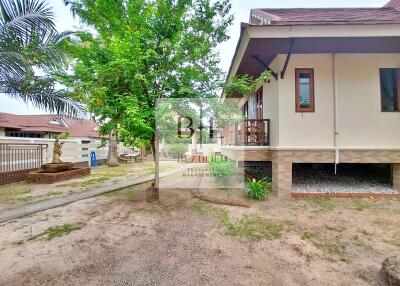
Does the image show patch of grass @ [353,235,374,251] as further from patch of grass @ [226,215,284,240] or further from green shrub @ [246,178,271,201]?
green shrub @ [246,178,271,201]

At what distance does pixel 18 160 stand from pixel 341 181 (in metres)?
12.0

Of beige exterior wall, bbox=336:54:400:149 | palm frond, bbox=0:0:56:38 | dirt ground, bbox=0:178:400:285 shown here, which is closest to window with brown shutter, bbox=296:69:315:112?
beige exterior wall, bbox=336:54:400:149

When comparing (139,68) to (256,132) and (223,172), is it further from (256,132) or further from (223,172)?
(223,172)

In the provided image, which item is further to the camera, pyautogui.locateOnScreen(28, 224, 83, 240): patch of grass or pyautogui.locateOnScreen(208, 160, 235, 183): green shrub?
pyautogui.locateOnScreen(208, 160, 235, 183): green shrub

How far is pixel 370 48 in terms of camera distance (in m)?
6.30

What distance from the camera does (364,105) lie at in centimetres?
640

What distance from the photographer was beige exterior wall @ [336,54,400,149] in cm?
630

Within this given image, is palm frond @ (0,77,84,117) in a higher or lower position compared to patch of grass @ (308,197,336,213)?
higher

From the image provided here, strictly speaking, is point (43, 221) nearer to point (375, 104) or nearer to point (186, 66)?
point (186, 66)

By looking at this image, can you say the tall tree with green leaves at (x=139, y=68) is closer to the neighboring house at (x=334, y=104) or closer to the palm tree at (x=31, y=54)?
the neighboring house at (x=334, y=104)

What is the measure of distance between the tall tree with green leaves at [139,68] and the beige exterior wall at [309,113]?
1.97 meters

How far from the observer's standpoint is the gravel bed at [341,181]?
6551 mm

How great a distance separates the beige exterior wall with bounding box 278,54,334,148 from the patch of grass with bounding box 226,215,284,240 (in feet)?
8.36

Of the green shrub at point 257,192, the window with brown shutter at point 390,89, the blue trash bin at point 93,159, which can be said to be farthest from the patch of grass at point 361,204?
the blue trash bin at point 93,159
